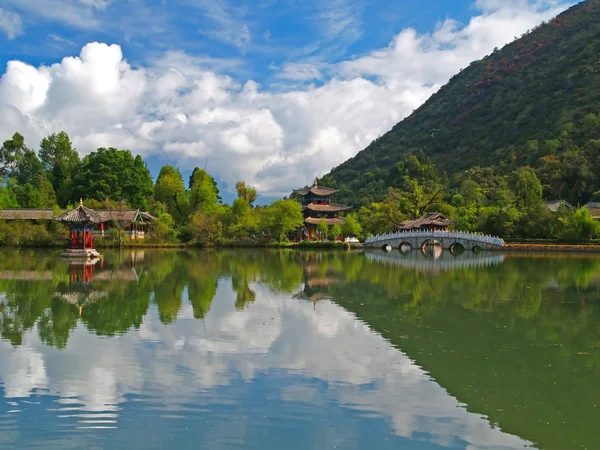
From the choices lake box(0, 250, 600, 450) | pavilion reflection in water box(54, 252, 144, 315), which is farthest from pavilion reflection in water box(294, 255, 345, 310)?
pavilion reflection in water box(54, 252, 144, 315)

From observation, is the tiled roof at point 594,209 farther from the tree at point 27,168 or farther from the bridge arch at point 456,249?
the tree at point 27,168

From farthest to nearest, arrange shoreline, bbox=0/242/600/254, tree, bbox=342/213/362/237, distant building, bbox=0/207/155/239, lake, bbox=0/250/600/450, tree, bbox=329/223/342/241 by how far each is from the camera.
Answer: tree, bbox=342/213/362/237 → tree, bbox=329/223/342/241 → distant building, bbox=0/207/155/239 → shoreline, bbox=0/242/600/254 → lake, bbox=0/250/600/450

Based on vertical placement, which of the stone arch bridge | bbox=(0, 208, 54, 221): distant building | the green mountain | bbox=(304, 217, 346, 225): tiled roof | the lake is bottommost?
the lake

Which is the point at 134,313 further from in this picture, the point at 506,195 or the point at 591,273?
the point at 506,195

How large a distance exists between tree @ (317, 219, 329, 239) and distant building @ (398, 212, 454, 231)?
7.49 metres

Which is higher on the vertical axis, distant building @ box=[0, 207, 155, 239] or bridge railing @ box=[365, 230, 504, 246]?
distant building @ box=[0, 207, 155, 239]

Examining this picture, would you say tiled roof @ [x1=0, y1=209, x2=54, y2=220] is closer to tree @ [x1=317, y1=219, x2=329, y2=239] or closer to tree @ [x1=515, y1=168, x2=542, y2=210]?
tree @ [x1=317, y1=219, x2=329, y2=239]

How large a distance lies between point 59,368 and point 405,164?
8967 centimetres

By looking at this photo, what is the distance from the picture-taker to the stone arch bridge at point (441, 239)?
46062 mm

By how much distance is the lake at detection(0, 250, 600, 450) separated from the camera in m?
7.11

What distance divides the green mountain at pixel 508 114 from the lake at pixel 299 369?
6801cm

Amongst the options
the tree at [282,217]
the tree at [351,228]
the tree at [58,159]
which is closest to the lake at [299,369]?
the tree at [282,217]

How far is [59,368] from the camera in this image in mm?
9703

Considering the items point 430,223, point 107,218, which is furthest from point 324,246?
point 107,218
